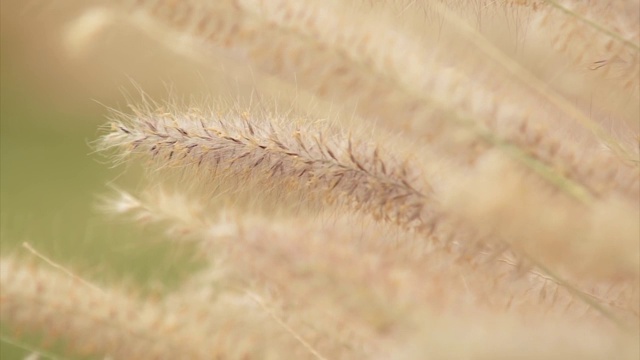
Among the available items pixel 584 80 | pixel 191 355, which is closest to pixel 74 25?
pixel 191 355

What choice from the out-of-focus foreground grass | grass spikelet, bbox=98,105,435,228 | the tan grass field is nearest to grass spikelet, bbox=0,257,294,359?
the tan grass field

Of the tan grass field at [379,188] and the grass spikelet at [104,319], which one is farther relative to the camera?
the grass spikelet at [104,319]

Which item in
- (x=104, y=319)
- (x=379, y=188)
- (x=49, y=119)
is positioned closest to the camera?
(x=379, y=188)

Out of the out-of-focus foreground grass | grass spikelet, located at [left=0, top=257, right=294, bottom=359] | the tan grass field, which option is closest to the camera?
the tan grass field

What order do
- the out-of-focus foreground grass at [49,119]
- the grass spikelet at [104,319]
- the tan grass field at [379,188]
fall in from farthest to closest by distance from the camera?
1. the out-of-focus foreground grass at [49,119]
2. the grass spikelet at [104,319]
3. the tan grass field at [379,188]

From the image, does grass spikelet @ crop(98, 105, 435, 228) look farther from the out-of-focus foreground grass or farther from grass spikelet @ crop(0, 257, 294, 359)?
the out-of-focus foreground grass

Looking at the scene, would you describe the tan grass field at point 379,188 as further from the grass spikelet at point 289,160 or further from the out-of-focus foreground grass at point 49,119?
the out-of-focus foreground grass at point 49,119

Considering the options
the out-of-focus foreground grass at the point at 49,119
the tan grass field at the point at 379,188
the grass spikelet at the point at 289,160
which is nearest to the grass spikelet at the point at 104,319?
the tan grass field at the point at 379,188

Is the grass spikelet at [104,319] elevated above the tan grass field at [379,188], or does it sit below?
below

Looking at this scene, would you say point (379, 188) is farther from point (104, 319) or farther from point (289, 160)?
point (104, 319)

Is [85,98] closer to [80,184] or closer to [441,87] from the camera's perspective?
[80,184]

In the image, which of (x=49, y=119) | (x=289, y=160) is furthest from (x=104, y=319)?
(x=49, y=119)
